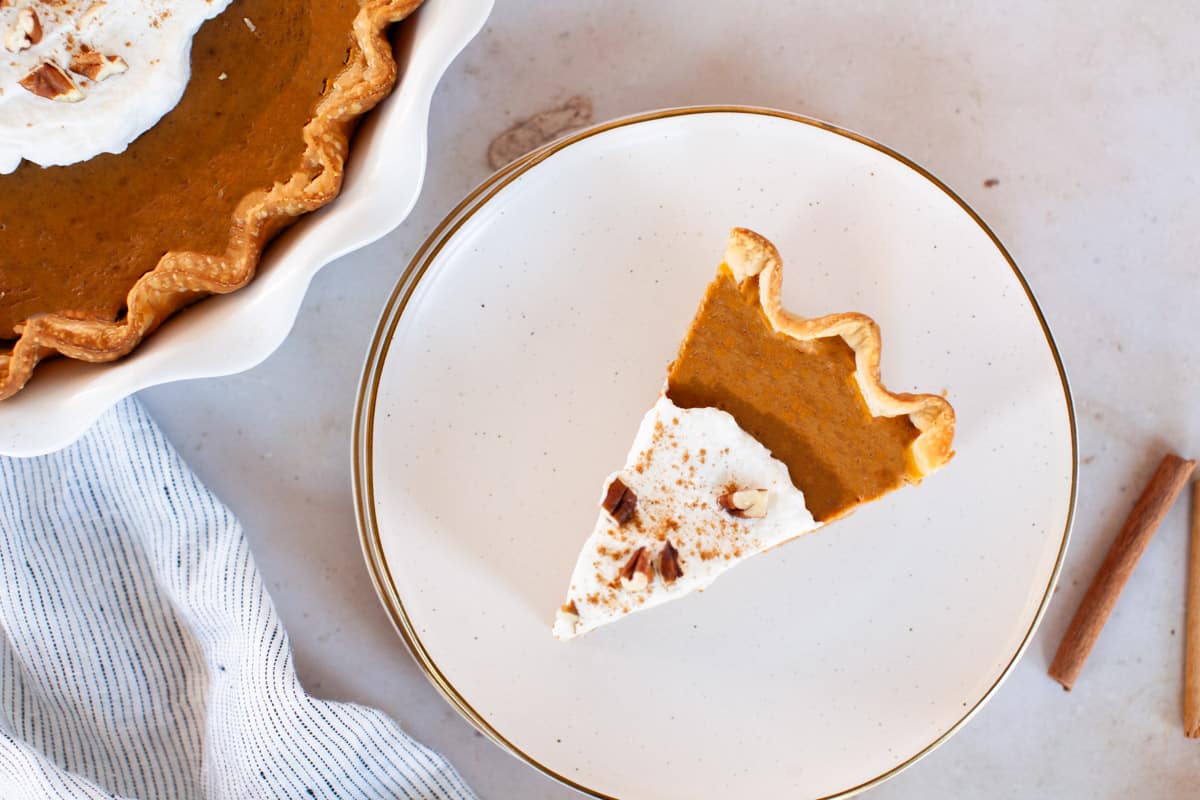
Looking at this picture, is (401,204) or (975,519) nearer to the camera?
(401,204)

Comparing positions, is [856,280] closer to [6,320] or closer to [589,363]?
[589,363]

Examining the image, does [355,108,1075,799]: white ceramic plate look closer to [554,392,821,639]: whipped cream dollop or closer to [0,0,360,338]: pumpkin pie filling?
[554,392,821,639]: whipped cream dollop

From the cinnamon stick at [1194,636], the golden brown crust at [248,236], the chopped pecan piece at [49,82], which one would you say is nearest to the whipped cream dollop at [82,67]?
the chopped pecan piece at [49,82]

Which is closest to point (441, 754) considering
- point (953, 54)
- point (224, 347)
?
point (224, 347)

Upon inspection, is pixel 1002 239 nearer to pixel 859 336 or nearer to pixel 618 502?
pixel 859 336

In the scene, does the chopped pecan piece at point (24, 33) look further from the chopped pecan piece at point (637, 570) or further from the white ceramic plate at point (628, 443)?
the chopped pecan piece at point (637, 570)

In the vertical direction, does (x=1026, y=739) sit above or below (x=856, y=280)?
below
